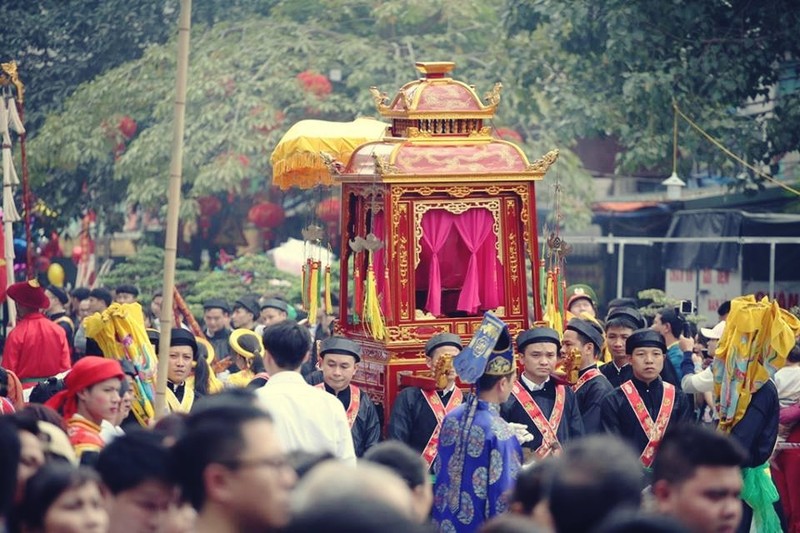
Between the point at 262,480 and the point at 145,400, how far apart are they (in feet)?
16.6

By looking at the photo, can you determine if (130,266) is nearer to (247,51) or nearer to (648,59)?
(247,51)

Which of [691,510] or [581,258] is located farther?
[581,258]

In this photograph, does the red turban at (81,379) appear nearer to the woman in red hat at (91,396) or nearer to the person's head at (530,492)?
the woman in red hat at (91,396)

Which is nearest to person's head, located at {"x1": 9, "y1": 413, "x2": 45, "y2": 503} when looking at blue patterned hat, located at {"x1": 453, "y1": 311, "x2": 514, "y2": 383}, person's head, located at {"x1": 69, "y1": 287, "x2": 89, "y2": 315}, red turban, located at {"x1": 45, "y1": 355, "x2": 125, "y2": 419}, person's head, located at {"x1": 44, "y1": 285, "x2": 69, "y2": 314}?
red turban, located at {"x1": 45, "y1": 355, "x2": 125, "y2": 419}

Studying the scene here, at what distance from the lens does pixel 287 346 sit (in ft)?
27.0

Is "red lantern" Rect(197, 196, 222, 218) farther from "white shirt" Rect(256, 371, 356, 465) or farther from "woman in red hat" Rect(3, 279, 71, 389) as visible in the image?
"white shirt" Rect(256, 371, 356, 465)

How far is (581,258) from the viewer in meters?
25.3

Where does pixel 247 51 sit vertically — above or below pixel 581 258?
above

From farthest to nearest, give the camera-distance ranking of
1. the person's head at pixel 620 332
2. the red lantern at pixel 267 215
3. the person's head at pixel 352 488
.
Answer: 1. the red lantern at pixel 267 215
2. the person's head at pixel 620 332
3. the person's head at pixel 352 488

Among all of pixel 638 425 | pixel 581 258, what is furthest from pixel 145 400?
pixel 581 258

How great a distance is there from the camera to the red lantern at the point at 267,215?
78.6 feet

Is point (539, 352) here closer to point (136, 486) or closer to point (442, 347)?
point (442, 347)

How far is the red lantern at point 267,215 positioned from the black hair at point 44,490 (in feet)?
61.0

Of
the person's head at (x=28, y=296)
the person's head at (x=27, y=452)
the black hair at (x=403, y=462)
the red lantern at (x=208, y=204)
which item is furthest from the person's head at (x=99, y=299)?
the black hair at (x=403, y=462)
